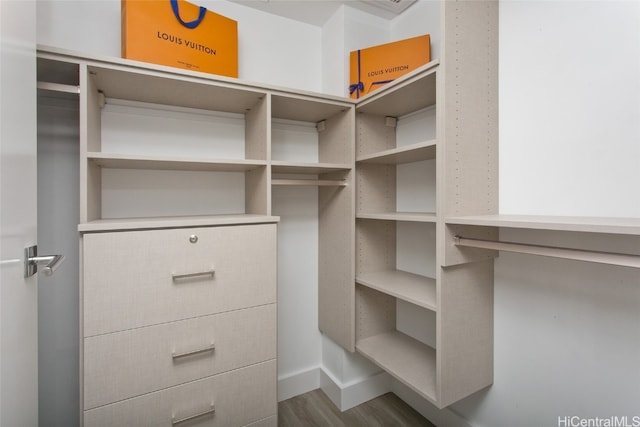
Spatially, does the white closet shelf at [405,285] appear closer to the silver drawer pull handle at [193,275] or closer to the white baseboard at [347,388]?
the white baseboard at [347,388]

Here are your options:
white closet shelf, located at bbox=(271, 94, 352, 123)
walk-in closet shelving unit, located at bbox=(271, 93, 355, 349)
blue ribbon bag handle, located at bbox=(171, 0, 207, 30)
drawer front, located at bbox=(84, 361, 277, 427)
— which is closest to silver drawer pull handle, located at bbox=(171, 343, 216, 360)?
drawer front, located at bbox=(84, 361, 277, 427)

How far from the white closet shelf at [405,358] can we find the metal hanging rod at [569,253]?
67cm

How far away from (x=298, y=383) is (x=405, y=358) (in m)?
0.81

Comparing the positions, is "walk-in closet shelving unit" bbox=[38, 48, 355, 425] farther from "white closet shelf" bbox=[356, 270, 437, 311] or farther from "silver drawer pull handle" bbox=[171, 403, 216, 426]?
"white closet shelf" bbox=[356, 270, 437, 311]

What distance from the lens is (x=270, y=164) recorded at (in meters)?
1.47

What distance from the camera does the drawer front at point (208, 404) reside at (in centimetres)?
113

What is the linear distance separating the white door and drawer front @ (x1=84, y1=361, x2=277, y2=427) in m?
0.30

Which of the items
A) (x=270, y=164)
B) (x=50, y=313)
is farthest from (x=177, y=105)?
(x=50, y=313)

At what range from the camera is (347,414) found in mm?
1805

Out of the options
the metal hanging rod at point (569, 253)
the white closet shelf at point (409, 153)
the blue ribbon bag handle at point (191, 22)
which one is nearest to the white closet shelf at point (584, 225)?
the metal hanging rod at point (569, 253)

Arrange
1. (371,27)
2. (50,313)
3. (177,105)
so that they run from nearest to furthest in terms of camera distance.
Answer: (50,313)
(177,105)
(371,27)

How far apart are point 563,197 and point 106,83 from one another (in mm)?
1961

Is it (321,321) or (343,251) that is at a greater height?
(343,251)

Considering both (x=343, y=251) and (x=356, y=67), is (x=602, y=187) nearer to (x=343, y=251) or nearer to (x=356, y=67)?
(x=343, y=251)
